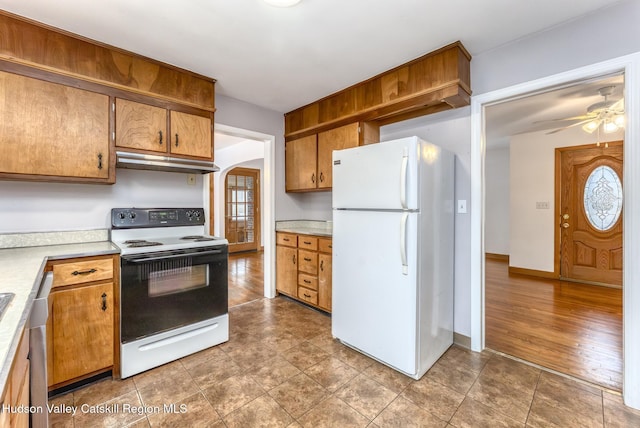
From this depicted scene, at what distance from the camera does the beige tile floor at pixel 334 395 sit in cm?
159

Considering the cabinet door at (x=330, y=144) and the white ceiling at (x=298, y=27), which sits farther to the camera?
the cabinet door at (x=330, y=144)

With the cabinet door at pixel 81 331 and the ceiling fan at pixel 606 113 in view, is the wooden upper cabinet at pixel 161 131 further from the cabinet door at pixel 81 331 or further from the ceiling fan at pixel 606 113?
the ceiling fan at pixel 606 113

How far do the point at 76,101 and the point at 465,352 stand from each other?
3.55 m

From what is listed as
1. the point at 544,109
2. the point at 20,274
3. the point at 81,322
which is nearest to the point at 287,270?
the point at 81,322

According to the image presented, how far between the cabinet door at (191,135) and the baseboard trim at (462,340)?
2.76 m

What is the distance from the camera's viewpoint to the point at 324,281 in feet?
9.99

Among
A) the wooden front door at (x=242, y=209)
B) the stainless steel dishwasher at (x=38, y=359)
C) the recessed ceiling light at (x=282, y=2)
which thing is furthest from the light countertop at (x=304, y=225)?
the wooden front door at (x=242, y=209)

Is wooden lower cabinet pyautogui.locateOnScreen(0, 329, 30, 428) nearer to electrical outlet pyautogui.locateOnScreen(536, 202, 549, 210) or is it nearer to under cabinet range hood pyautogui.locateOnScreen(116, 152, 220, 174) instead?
under cabinet range hood pyautogui.locateOnScreen(116, 152, 220, 174)

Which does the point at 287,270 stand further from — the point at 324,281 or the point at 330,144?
the point at 330,144

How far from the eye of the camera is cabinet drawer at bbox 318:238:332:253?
296 cm

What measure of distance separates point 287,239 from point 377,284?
162 cm

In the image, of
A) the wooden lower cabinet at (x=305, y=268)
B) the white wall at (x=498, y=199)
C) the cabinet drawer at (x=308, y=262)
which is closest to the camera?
the wooden lower cabinet at (x=305, y=268)

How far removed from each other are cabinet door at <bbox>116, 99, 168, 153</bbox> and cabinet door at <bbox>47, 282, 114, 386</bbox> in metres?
1.12

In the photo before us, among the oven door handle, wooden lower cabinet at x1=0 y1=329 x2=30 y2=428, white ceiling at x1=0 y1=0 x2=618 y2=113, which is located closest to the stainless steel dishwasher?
wooden lower cabinet at x1=0 y1=329 x2=30 y2=428
